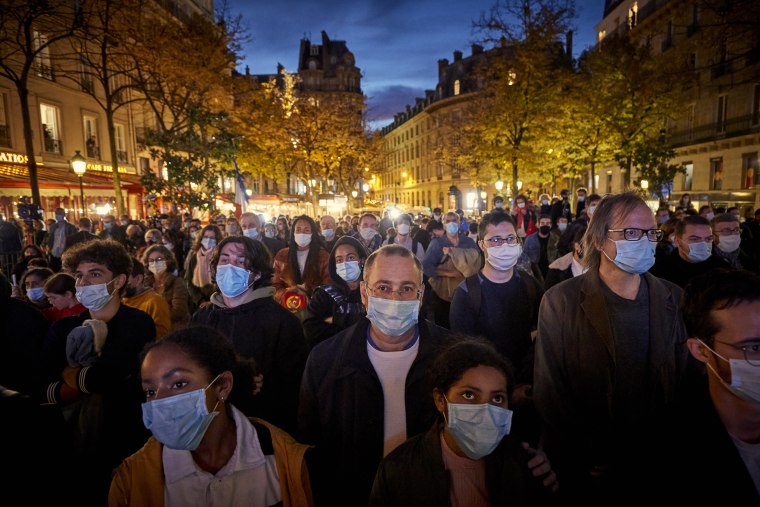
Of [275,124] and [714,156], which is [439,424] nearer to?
[275,124]

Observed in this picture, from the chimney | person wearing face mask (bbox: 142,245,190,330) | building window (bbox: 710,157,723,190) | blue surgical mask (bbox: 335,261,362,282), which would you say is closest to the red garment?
person wearing face mask (bbox: 142,245,190,330)

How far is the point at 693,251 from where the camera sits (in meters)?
4.34

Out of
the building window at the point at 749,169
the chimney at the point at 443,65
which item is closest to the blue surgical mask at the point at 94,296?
the building window at the point at 749,169

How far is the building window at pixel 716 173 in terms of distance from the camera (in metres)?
28.8

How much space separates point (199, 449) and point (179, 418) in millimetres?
222

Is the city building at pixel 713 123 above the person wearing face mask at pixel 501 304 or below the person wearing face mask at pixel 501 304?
above

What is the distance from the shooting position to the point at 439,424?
1966mm

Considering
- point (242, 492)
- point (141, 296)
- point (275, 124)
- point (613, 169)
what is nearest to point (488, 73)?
point (275, 124)

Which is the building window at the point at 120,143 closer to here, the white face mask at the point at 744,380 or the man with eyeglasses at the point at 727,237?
the man with eyeglasses at the point at 727,237

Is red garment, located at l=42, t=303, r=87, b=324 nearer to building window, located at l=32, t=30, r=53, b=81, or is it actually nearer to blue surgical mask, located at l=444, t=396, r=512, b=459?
blue surgical mask, located at l=444, t=396, r=512, b=459

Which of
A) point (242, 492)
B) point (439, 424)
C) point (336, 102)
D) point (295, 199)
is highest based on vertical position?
point (336, 102)

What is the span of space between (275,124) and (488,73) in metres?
12.4

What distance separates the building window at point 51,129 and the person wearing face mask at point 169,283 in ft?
71.1

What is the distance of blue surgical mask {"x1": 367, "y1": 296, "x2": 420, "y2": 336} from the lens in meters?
2.49
